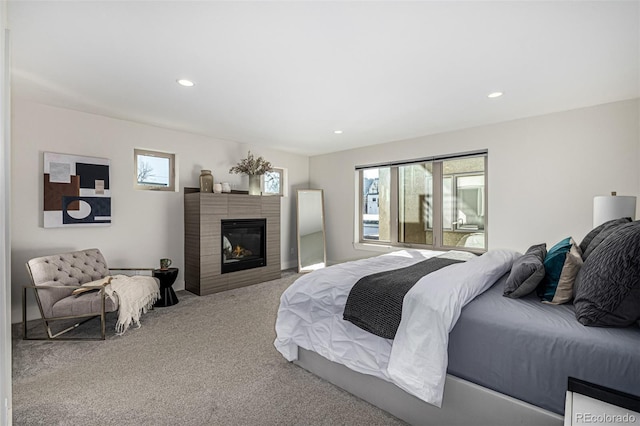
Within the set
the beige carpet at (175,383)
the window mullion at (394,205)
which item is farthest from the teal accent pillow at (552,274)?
the window mullion at (394,205)

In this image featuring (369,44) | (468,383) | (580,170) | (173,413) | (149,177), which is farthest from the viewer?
(149,177)

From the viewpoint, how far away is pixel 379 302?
1.95m

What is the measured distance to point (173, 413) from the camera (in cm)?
195

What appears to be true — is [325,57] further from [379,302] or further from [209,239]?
[209,239]

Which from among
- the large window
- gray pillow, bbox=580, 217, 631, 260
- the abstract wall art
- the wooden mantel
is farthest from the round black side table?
gray pillow, bbox=580, 217, 631, 260

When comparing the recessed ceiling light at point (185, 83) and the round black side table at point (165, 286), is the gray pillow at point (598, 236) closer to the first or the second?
the recessed ceiling light at point (185, 83)

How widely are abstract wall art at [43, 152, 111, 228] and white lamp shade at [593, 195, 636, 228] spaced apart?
5594 mm

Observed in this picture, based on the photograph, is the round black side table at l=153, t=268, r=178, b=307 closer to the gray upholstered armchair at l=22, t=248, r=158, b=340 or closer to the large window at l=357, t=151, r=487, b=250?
the gray upholstered armchair at l=22, t=248, r=158, b=340

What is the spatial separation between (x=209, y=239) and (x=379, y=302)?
132 inches

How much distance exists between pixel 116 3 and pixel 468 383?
9.68 feet

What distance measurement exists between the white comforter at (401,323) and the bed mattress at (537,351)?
132 millimetres

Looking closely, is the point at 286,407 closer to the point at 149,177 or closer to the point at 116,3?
the point at 116,3

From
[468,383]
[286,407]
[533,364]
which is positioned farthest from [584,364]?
[286,407]

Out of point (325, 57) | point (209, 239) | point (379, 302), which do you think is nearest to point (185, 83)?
point (325, 57)
